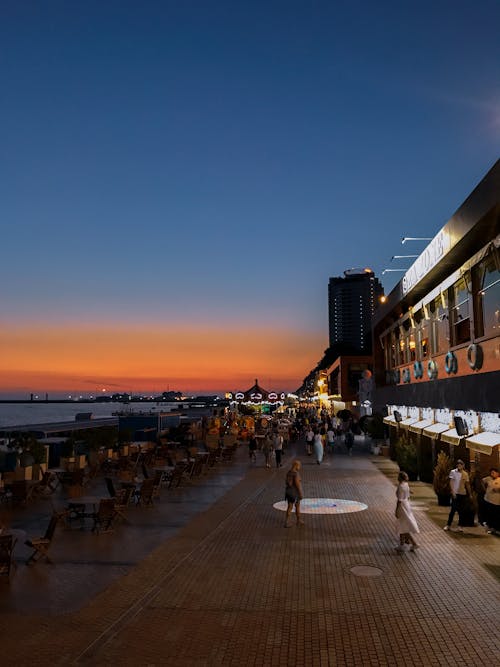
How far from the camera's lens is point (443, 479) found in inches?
623

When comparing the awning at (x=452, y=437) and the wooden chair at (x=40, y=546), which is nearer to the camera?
the wooden chair at (x=40, y=546)

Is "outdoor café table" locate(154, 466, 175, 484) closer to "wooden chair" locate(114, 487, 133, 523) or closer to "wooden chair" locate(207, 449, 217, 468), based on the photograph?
"wooden chair" locate(114, 487, 133, 523)

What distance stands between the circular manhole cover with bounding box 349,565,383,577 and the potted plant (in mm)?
6281

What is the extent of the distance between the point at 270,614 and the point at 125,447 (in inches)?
877

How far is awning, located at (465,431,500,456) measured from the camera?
12234 millimetres

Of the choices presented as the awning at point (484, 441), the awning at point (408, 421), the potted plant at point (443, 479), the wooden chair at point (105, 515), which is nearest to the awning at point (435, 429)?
the potted plant at point (443, 479)

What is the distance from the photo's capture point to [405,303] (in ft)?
85.8

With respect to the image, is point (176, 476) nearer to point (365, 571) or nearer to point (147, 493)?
point (147, 493)

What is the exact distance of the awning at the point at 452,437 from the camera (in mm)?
14572

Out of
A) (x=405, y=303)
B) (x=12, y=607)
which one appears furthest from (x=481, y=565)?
(x=405, y=303)

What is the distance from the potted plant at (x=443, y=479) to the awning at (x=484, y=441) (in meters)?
1.73

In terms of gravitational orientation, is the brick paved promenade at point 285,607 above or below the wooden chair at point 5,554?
below

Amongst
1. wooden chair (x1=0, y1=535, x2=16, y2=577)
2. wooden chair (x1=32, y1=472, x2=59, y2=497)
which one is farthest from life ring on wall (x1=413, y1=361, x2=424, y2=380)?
wooden chair (x1=0, y1=535, x2=16, y2=577)

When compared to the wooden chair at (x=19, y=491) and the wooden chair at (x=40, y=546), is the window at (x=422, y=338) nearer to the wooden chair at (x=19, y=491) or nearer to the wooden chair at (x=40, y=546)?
the wooden chair at (x=19, y=491)
